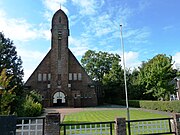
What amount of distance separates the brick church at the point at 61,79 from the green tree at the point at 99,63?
2108cm

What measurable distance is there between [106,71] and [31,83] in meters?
28.7

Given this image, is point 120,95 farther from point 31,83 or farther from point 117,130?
point 117,130

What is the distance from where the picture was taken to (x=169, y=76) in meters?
28.9

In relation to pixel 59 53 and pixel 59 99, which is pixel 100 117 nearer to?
pixel 59 99

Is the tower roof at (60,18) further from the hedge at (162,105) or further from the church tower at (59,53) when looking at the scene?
the hedge at (162,105)

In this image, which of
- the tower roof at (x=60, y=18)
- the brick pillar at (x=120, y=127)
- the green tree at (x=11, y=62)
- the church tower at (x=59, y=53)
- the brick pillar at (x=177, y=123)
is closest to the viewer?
the brick pillar at (x=120, y=127)

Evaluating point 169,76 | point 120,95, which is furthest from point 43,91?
point 169,76

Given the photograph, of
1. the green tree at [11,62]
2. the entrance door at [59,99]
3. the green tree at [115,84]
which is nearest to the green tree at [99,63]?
the green tree at [115,84]

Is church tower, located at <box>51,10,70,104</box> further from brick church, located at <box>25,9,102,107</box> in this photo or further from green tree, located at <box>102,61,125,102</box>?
green tree, located at <box>102,61,125,102</box>

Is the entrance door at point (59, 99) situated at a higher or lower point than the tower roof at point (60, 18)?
lower

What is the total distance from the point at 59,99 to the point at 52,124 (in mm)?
31691

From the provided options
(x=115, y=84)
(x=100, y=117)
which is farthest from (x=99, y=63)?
(x=100, y=117)

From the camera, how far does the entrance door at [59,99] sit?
126 ft

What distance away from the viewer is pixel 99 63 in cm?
6106
